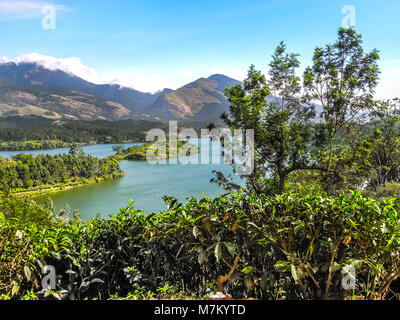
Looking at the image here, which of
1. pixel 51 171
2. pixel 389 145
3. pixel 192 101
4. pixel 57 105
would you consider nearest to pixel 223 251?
pixel 389 145

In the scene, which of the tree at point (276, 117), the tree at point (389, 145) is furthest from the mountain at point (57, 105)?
the tree at point (276, 117)

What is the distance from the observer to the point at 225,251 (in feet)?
6.00

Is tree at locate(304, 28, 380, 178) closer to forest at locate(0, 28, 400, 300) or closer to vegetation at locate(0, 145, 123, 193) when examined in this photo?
forest at locate(0, 28, 400, 300)

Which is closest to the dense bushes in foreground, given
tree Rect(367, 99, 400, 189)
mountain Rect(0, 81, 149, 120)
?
tree Rect(367, 99, 400, 189)

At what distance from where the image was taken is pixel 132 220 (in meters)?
2.17

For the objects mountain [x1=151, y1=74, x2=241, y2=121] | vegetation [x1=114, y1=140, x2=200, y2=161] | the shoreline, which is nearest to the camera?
the shoreline

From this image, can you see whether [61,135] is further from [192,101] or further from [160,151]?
[192,101]

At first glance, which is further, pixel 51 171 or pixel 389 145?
pixel 51 171

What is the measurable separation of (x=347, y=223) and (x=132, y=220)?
1618mm

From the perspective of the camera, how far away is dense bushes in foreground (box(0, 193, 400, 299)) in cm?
164

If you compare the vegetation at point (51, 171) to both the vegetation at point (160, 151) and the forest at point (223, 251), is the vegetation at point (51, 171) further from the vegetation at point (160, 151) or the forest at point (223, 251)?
the forest at point (223, 251)

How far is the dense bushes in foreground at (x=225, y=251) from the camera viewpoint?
164 centimetres
